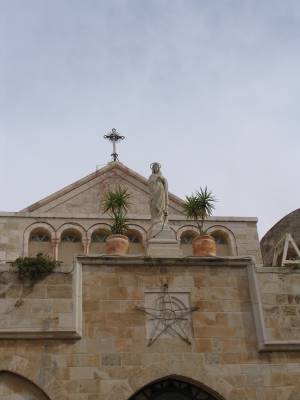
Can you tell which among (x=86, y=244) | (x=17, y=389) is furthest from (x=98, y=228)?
(x=17, y=389)

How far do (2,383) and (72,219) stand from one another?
40.9 ft

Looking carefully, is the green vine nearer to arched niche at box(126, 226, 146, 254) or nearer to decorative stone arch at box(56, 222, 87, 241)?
decorative stone arch at box(56, 222, 87, 241)

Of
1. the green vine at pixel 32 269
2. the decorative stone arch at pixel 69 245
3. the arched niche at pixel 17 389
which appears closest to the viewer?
the arched niche at pixel 17 389

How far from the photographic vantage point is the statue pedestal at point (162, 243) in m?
16.5

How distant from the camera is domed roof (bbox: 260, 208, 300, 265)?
95.7 feet

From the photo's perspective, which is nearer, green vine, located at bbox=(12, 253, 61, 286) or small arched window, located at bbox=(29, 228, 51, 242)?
green vine, located at bbox=(12, 253, 61, 286)

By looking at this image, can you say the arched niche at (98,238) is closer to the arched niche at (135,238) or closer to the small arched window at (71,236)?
the small arched window at (71,236)

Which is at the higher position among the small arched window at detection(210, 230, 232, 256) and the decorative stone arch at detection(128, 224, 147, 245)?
the decorative stone arch at detection(128, 224, 147, 245)

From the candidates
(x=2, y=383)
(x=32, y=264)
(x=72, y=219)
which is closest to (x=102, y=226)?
(x=72, y=219)

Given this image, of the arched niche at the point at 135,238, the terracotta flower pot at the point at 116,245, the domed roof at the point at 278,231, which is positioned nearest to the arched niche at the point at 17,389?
the terracotta flower pot at the point at 116,245

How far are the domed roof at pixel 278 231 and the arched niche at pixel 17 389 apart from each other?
16.5m

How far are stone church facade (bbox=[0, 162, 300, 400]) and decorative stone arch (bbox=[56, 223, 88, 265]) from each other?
9.81 meters

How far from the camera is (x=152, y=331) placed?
50.1ft

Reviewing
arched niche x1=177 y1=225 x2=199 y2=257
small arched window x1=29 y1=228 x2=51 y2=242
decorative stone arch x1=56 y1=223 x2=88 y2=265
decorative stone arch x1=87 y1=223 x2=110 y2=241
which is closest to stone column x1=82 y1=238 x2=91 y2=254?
decorative stone arch x1=56 y1=223 x2=88 y2=265
